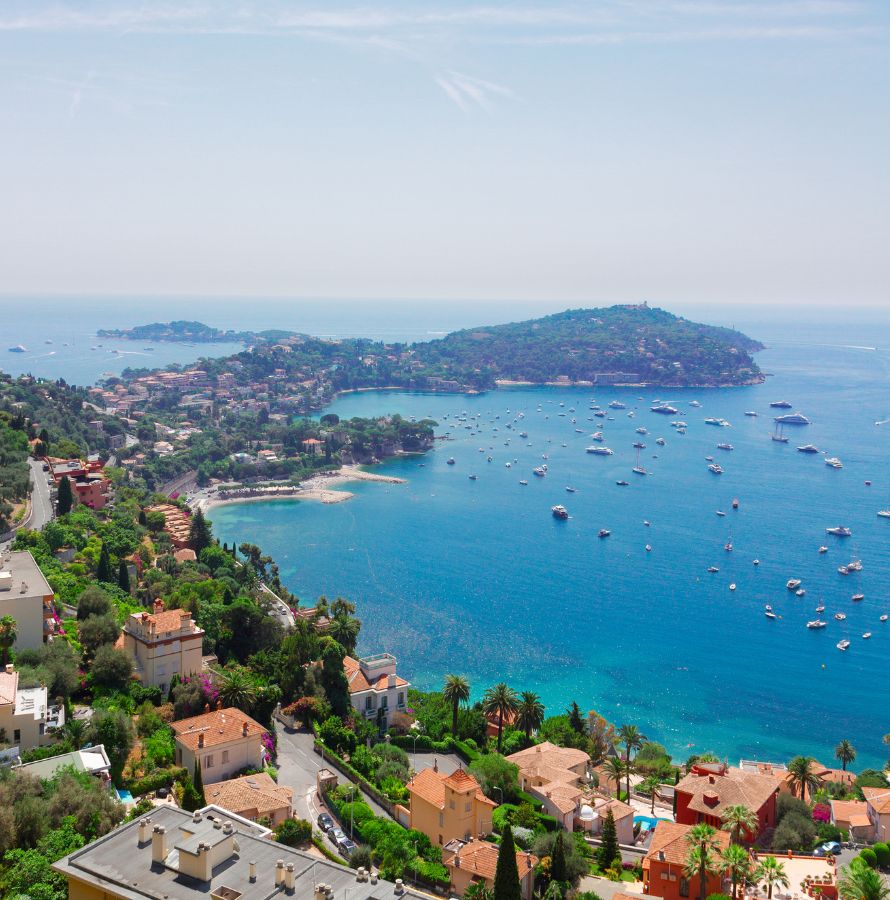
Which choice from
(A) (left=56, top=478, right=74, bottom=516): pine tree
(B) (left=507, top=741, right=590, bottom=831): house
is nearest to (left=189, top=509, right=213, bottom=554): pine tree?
(A) (left=56, top=478, right=74, bottom=516): pine tree

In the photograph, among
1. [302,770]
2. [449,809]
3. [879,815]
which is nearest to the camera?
[449,809]

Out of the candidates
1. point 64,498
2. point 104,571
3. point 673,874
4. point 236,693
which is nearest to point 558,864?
point 673,874

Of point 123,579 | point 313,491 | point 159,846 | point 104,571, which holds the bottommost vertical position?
point 313,491

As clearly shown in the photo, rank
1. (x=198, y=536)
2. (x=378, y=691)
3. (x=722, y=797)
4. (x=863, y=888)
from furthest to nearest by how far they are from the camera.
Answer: (x=198, y=536) < (x=378, y=691) < (x=722, y=797) < (x=863, y=888)

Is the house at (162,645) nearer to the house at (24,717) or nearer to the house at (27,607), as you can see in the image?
the house at (27,607)

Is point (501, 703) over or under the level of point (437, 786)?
under

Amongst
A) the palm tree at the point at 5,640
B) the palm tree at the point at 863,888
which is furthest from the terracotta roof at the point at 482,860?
the palm tree at the point at 5,640

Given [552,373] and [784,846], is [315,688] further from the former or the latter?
[552,373]

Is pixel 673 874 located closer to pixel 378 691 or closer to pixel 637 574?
pixel 378 691
